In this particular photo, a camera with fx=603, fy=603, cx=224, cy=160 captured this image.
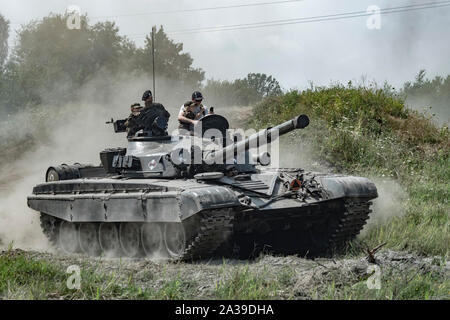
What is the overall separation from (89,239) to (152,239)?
1.87m

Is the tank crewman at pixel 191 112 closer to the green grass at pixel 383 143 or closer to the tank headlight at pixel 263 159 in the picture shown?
the tank headlight at pixel 263 159

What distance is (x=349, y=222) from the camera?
933 centimetres

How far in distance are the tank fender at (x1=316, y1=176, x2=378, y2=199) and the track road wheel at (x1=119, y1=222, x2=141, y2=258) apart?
297 cm

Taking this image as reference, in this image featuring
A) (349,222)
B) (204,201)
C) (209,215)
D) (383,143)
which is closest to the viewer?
(204,201)

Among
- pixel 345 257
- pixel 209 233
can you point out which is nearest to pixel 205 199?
pixel 209 233

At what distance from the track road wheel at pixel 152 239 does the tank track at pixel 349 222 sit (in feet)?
8.78

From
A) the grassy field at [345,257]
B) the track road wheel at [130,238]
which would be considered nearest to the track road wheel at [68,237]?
the track road wheel at [130,238]

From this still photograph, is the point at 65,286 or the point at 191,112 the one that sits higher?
the point at 191,112

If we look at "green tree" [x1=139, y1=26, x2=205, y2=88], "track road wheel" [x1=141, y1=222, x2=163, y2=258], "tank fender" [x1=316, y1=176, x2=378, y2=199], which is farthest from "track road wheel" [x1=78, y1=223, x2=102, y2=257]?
"green tree" [x1=139, y1=26, x2=205, y2=88]

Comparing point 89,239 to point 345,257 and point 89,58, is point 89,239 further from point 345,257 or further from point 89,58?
point 89,58

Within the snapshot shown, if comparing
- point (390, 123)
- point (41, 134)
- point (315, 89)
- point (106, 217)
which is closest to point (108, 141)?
point (41, 134)

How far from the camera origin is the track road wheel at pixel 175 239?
8336 mm

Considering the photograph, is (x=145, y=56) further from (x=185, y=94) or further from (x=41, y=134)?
(x=41, y=134)

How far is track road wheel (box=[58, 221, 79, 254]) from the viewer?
1086 centimetres
